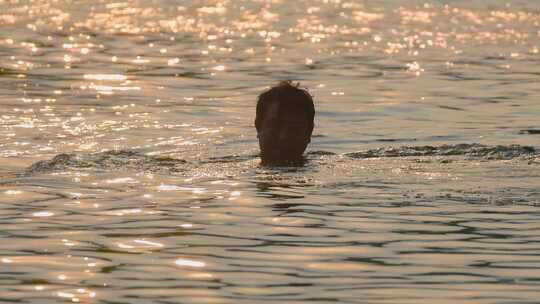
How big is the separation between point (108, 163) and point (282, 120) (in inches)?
77.7

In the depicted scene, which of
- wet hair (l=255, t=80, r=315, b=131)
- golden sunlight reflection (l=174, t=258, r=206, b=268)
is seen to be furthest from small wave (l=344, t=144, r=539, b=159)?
golden sunlight reflection (l=174, t=258, r=206, b=268)

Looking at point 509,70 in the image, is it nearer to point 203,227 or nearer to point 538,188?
point 538,188

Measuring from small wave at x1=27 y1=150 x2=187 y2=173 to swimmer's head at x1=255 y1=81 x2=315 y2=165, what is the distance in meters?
0.99

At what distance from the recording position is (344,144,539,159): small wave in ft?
55.6

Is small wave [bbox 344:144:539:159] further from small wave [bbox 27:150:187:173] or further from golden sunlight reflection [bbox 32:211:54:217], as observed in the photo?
golden sunlight reflection [bbox 32:211:54:217]

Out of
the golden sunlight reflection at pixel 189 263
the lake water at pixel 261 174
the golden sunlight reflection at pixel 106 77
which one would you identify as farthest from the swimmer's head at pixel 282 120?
the golden sunlight reflection at pixel 106 77

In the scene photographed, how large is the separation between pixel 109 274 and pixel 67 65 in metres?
18.7

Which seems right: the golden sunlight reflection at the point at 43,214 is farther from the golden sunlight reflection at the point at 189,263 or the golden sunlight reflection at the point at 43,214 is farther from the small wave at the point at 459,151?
the small wave at the point at 459,151

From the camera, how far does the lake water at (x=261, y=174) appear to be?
1048cm

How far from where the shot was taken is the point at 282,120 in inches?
639

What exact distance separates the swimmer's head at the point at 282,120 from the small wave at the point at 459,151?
3.22ft

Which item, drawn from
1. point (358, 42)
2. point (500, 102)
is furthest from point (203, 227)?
point (358, 42)

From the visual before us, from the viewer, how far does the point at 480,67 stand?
2873cm

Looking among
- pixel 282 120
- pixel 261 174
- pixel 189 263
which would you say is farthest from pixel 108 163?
pixel 189 263
